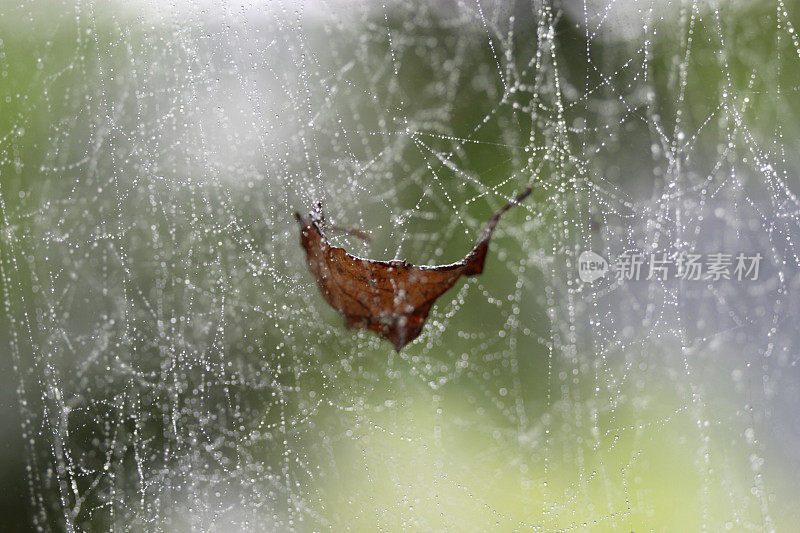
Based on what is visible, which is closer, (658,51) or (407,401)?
(658,51)

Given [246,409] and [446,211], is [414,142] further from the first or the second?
[246,409]

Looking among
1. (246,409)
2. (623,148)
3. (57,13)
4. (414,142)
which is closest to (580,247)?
(623,148)

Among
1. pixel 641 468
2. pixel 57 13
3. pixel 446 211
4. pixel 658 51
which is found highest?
pixel 57 13
